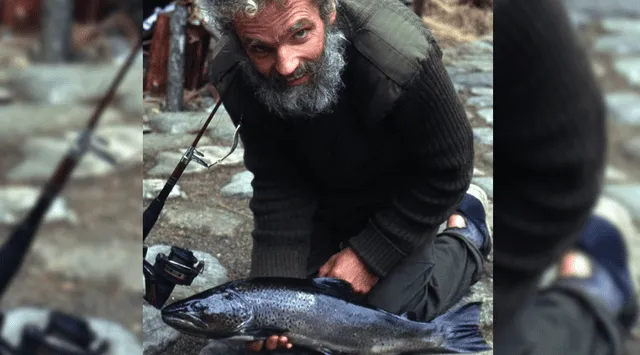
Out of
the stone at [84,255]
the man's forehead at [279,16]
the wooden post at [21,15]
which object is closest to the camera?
the wooden post at [21,15]

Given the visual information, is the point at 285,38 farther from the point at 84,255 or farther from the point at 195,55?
the point at 84,255

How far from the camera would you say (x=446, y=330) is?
1359mm

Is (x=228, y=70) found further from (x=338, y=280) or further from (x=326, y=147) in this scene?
(x=338, y=280)

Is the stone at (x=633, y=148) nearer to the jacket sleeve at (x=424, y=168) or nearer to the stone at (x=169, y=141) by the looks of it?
the jacket sleeve at (x=424, y=168)

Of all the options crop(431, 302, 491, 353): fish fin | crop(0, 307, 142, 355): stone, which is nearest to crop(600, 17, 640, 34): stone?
crop(431, 302, 491, 353): fish fin

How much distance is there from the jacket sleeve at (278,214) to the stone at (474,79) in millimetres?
335

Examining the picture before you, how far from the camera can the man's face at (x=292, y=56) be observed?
3.82ft

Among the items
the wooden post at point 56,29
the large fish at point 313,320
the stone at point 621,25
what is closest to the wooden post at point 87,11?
the wooden post at point 56,29

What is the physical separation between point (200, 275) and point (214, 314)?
0.29 feet

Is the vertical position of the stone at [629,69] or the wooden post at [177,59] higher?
the stone at [629,69]

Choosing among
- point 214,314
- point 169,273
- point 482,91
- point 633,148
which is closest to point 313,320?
point 214,314

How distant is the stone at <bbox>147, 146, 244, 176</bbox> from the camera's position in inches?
52.7

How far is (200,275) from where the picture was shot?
1.40 meters

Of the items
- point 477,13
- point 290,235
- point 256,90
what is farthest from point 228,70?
point 477,13
